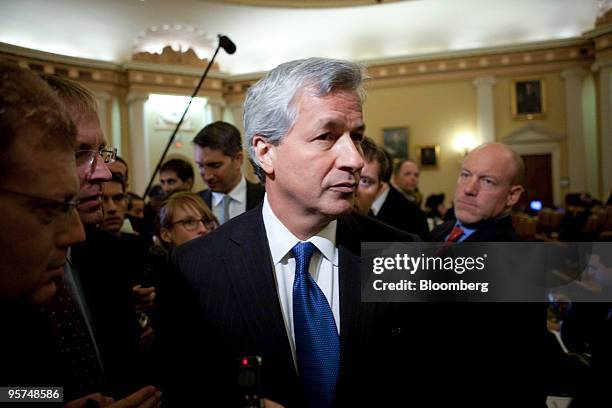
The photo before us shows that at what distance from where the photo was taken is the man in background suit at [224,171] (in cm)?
340

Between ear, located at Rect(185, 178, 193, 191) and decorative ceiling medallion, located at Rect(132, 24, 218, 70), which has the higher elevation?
decorative ceiling medallion, located at Rect(132, 24, 218, 70)

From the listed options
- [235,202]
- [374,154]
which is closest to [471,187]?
[374,154]

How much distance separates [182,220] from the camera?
2.56 metres

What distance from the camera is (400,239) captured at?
1.64 metres

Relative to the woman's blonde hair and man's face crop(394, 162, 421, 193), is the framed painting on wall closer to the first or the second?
man's face crop(394, 162, 421, 193)

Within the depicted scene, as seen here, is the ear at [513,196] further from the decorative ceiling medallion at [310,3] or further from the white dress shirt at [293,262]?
the decorative ceiling medallion at [310,3]

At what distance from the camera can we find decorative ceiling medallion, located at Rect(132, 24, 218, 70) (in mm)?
12672

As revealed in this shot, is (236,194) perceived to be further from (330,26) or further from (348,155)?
(330,26)

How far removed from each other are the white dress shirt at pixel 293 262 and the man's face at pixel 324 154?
0.10 metres

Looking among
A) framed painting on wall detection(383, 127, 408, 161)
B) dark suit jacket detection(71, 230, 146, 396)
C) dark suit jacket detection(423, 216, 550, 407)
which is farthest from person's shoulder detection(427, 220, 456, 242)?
framed painting on wall detection(383, 127, 408, 161)

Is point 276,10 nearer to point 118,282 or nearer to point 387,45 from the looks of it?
point 387,45

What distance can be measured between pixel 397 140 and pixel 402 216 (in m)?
10.9

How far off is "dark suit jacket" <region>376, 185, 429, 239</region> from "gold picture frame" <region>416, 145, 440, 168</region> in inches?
420

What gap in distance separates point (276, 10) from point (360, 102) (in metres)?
12.9
